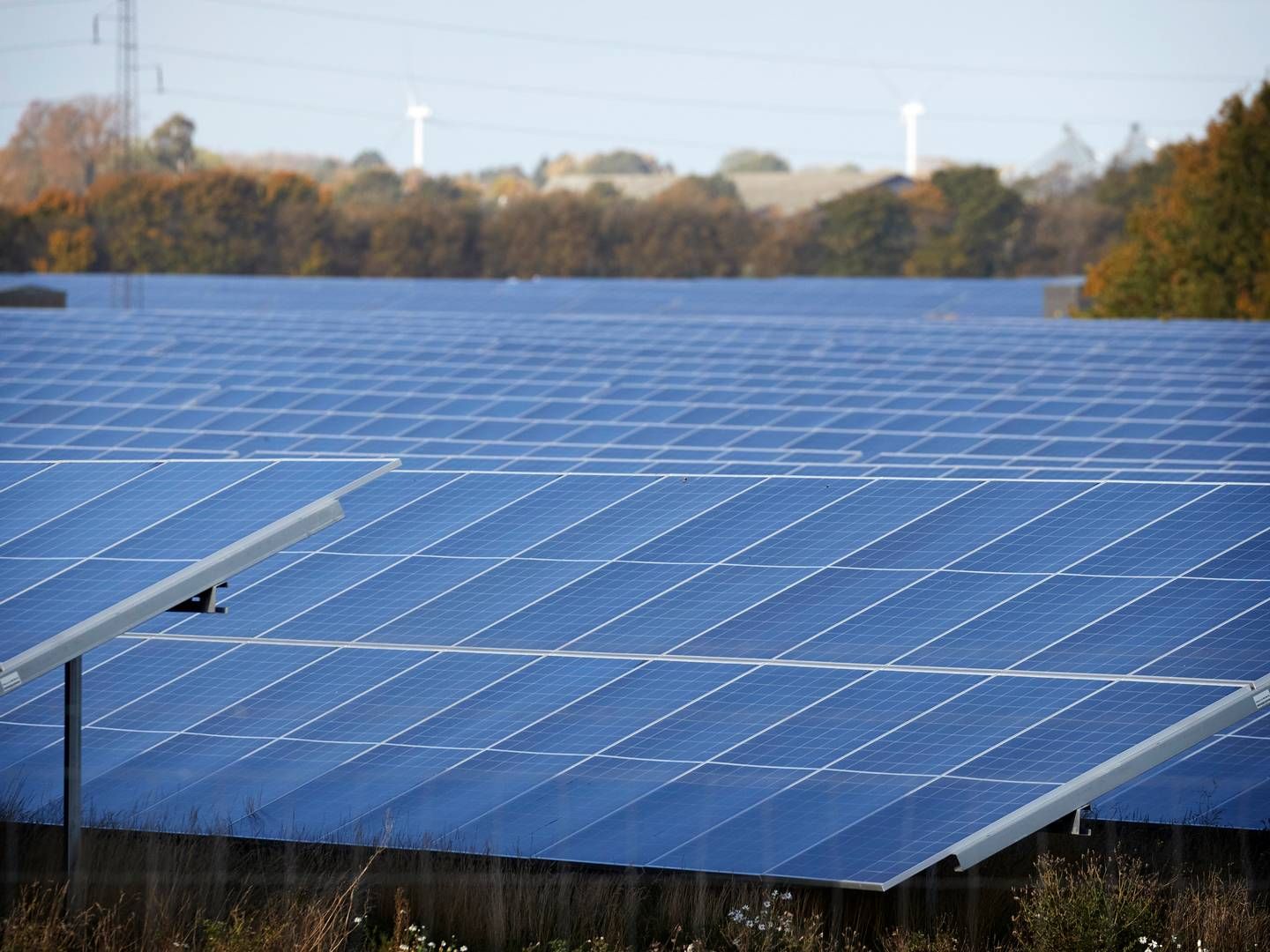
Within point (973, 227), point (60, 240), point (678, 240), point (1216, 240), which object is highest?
point (973, 227)

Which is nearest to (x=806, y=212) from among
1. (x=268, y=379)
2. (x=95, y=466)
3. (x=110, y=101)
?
(x=110, y=101)

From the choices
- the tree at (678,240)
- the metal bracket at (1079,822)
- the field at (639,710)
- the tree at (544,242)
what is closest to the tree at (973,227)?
the tree at (678,240)

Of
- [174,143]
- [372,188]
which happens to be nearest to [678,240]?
[372,188]

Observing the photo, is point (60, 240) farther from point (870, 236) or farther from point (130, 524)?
point (130, 524)

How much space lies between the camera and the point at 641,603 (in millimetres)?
13805

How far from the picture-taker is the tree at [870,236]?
10362 centimetres

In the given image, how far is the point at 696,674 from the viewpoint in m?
12.7

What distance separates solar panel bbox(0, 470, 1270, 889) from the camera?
1106 cm

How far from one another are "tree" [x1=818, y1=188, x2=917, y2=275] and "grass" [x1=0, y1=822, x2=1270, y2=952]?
93882 mm

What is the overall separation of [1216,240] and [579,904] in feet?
176

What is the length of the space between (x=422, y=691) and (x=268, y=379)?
20.4m

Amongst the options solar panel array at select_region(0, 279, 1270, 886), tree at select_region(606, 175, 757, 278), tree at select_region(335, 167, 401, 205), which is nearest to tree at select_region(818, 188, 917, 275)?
tree at select_region(606, 175, 757, 278)

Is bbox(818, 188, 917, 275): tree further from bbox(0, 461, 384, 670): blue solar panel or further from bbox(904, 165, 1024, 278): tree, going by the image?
bbox(0, 461, 384, 670): blue solar panel

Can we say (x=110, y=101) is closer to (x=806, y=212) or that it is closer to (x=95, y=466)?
(x=806, y=212)
